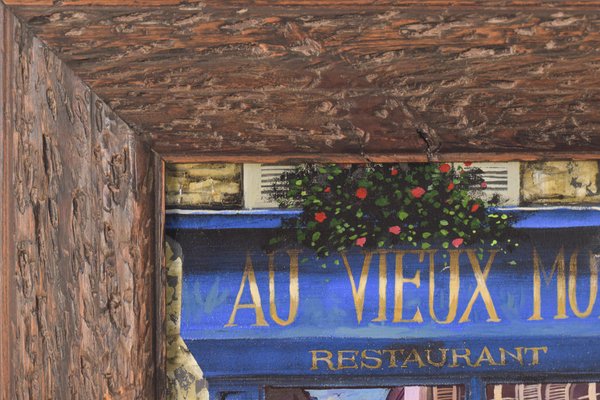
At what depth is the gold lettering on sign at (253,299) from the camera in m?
1.20

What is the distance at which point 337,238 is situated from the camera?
47.1 inches

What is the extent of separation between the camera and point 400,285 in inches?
47.3

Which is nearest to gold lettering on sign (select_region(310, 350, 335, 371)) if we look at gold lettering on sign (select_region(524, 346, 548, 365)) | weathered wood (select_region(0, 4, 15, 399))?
gold lettering on sign (select_region(524, 346, 548, 365))

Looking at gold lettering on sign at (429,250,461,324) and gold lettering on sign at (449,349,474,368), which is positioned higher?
gold lettering on sign at (429,250,461,324)

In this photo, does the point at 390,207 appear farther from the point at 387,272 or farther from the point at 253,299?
the point at 253,299

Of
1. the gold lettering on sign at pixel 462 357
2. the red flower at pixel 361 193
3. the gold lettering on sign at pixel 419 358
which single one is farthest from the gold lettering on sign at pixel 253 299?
the gold lettering on sign at pixel 462 357

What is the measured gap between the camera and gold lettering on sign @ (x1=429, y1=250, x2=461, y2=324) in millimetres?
1198

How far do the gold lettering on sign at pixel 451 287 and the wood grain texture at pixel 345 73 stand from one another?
18cm

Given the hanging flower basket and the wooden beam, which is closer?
the wooden beam

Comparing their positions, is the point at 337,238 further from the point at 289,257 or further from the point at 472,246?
the point at 472,246

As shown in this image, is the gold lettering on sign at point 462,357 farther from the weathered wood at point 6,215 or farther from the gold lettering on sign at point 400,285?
the weathered wood at point 6,215

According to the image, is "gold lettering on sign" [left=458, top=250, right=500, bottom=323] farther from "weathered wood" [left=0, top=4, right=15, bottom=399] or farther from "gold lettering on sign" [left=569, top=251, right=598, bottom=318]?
"weathered wood" [left=0, top=4, right=15, bottom=399]

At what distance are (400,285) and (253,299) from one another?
249mm

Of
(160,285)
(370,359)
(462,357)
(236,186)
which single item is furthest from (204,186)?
(462,357)
